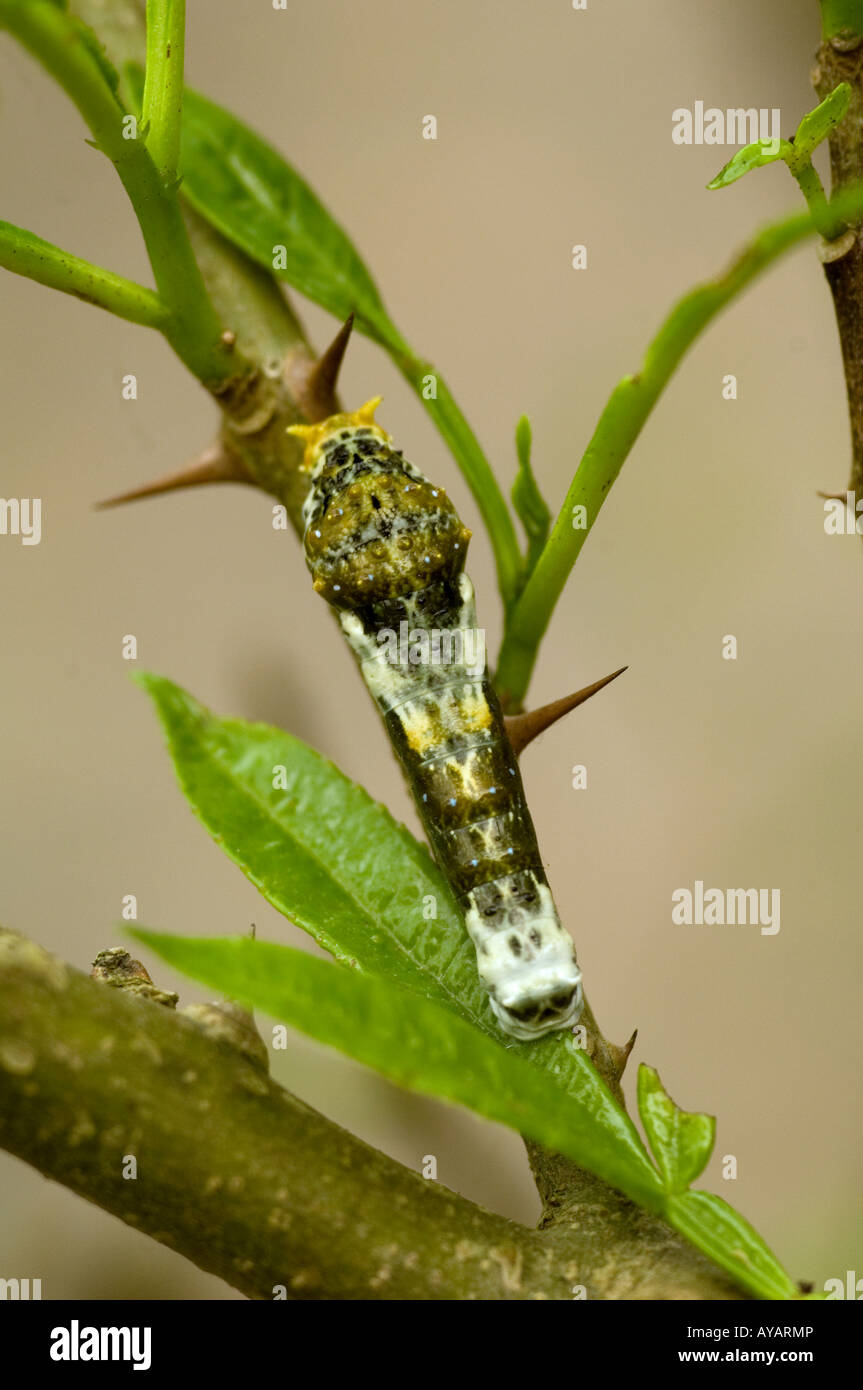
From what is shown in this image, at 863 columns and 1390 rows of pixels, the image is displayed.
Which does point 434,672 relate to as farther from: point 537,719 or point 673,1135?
point 673,1135

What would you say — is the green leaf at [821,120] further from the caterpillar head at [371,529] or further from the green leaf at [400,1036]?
the green leaf at [400,1036]

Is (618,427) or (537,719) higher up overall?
(618,427)

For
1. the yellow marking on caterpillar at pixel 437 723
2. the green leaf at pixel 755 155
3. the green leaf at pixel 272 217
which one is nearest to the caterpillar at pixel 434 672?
the yellow marking on caterpillar at pixel 437 723

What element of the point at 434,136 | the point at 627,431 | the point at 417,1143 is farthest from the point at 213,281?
the point at 434,136

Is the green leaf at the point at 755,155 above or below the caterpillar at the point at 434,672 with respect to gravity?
above

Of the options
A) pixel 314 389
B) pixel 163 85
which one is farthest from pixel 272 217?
pixel 163 85

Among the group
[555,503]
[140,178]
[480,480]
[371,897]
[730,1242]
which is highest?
[555,503]

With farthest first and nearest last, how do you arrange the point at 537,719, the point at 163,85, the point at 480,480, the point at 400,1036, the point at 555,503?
the point at 555,503
the point at 480,480
the point at 537,719
the point at 163,85
the point at 400,1036
